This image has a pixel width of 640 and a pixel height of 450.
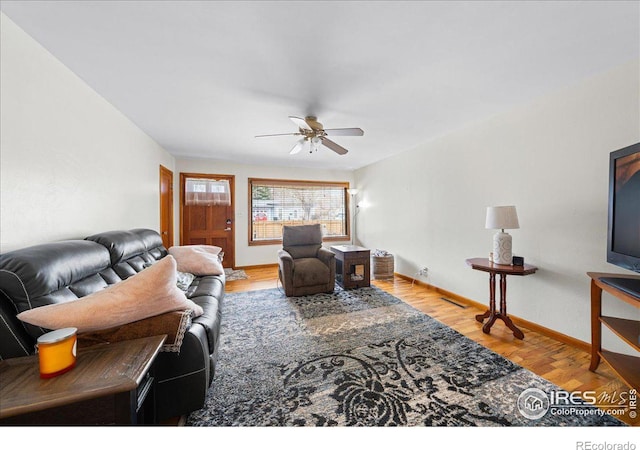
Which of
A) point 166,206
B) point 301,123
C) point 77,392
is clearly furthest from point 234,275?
point 77,392

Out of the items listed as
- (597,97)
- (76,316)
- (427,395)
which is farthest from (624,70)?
(76,316)

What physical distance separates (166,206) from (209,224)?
2.97 ft

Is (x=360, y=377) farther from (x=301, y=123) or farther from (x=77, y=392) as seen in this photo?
(x=301, y=123)

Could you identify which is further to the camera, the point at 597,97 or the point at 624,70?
the point at 597,97

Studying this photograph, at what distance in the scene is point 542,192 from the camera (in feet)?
7.59

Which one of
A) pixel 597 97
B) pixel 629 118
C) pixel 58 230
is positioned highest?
pixel 597 97

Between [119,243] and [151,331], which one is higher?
[119,243]

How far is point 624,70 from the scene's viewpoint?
1.79 metres

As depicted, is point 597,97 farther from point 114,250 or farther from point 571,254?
point 114,250

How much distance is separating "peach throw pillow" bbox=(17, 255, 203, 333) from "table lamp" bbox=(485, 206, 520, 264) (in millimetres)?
2624

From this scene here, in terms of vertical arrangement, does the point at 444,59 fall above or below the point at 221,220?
above

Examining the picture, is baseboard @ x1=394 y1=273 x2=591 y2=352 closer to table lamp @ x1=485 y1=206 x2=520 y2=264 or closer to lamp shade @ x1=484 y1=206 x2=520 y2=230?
table lamp @ x1=485 y1=206 x2=520 y2=264

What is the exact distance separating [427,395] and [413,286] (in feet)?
8.22

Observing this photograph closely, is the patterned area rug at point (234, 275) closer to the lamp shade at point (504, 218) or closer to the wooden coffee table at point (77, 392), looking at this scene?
the wooden coffee table at point (77, 392)
